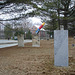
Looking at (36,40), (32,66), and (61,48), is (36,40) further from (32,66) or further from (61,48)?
(61,48)

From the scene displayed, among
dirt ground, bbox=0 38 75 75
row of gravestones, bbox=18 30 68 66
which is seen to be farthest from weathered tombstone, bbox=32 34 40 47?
row of gravestones, bbox=18 30 68 66

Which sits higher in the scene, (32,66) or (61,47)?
(61,47)

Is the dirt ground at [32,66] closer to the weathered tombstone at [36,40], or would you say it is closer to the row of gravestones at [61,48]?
the row of gravestones at [61,48]

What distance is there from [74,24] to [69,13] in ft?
9.92

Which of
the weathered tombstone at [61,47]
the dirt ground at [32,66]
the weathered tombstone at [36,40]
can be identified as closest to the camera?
the dirt ground at [32,66]

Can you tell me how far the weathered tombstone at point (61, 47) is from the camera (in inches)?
182

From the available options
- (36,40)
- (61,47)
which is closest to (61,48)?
(61,47)

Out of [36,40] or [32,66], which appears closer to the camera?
[32,66]

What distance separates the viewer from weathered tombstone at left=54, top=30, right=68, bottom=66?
462cm

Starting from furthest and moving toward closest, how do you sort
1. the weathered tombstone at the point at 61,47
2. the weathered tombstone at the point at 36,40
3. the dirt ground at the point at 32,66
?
the weathered tombstone at the point at 36,40 < the weathered tombstone at the point at 61,47 < the dirt ground at the point at 32,66

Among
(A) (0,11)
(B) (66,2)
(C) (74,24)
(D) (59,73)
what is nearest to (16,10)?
(A) (0,11)

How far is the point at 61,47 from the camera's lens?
464 cm

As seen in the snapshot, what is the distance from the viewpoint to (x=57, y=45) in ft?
15.4

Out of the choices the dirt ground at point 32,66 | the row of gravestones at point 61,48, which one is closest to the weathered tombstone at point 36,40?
the dirt ground at point 32,66
